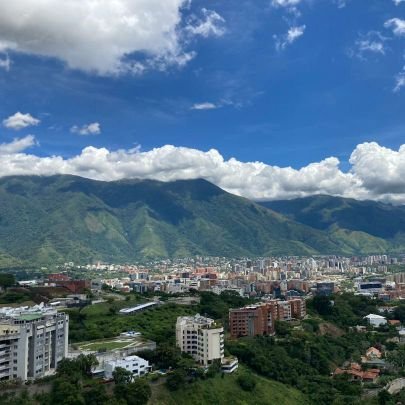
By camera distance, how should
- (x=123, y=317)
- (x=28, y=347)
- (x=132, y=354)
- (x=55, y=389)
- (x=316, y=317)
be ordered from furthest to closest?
1. (x=316, y=317)
2. (x=123, y=317)
3. (x=132, y=354)
4. (x=28, y=347)
5. (x=55, y=389)

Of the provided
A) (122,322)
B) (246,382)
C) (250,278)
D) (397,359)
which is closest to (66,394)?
(246,382)

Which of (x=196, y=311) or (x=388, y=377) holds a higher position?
(x=196, y=311)

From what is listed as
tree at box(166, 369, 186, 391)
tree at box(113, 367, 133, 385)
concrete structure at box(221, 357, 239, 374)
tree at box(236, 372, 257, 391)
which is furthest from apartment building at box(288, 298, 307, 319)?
tree at box(113, 367, 133, 385)

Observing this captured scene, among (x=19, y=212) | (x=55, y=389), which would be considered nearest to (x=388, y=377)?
(x=55, y=389)

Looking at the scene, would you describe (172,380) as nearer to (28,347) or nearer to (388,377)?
(28,347)

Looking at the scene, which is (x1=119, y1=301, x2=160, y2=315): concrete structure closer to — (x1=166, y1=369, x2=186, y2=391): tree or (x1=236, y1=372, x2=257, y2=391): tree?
(x1=236, y1=372, x2=257, y2=391): tree

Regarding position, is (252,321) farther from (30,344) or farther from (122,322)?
(30,344)

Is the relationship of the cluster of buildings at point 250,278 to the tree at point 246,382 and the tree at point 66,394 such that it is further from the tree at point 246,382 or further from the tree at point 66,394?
the tree at point 66,394
